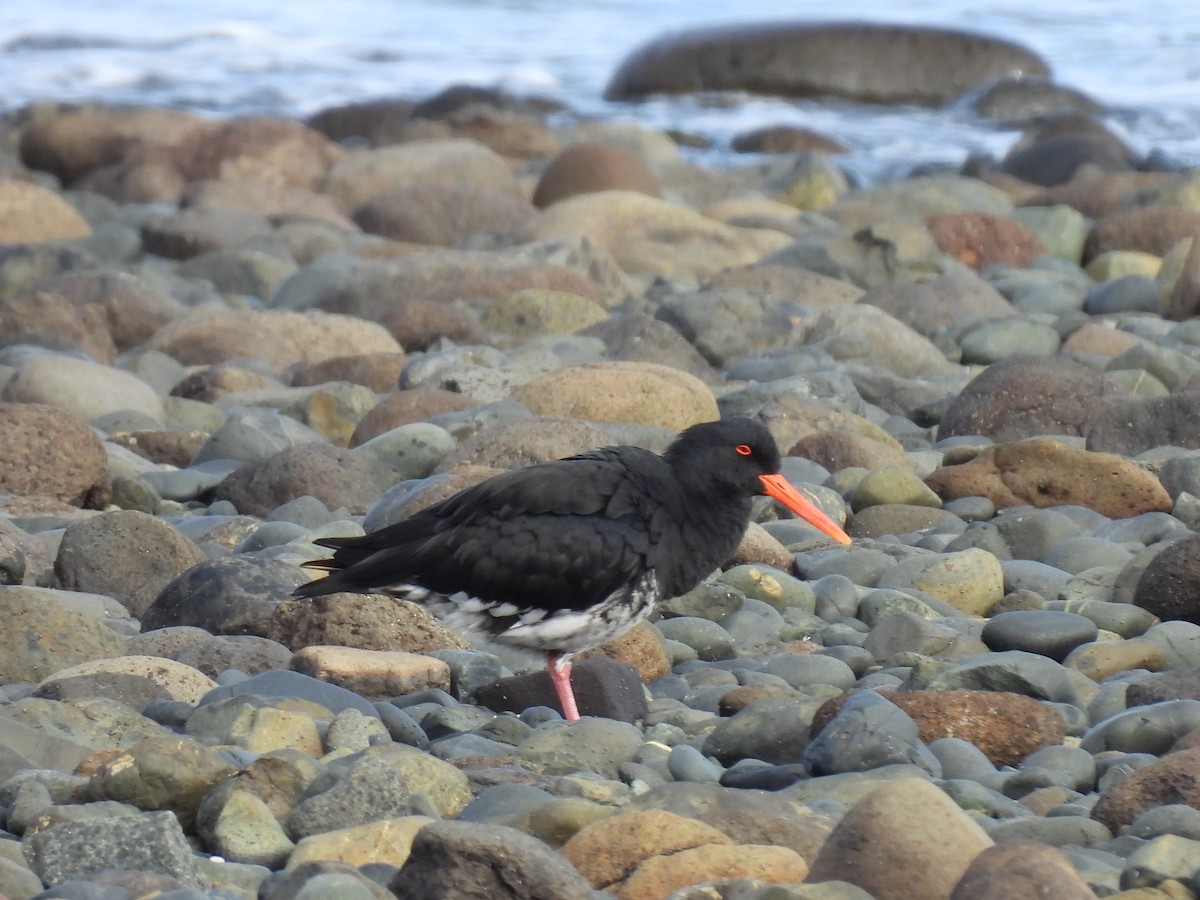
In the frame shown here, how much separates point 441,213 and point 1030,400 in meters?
7.68

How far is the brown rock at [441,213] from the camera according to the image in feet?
49.4

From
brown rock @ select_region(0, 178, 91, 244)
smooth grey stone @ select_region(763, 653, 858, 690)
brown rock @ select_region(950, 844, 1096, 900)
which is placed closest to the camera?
brown rock @ select_region(950, 844, 1096, 900)

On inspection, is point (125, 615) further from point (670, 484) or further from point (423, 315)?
point (423, 315)

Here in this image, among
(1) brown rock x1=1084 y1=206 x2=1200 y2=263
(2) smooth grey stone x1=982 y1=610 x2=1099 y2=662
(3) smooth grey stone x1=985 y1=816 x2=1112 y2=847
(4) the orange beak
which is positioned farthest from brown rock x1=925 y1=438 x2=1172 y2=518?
(1) brown rock x1=1084 y1=206 x2=1200 y2=263

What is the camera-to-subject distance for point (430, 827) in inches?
135

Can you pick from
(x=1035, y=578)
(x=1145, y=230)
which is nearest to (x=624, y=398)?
(x=1035, y=578)

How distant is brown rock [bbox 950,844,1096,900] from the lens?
3262 millimetres

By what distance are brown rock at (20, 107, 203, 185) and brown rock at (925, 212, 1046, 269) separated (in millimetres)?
9673

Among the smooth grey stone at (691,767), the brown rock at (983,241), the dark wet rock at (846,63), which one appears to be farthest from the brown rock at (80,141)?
the smooth grey stone at (691,767)

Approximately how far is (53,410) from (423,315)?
3.55 metres

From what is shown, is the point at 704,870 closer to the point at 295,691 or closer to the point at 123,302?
the point at 295,691

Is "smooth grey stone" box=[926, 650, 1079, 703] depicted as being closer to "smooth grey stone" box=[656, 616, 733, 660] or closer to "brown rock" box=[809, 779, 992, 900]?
"smooth grey stone" box=[656, 616, 733, 660]

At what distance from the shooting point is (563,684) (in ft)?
16.7

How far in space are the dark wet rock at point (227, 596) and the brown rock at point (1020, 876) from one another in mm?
2862
